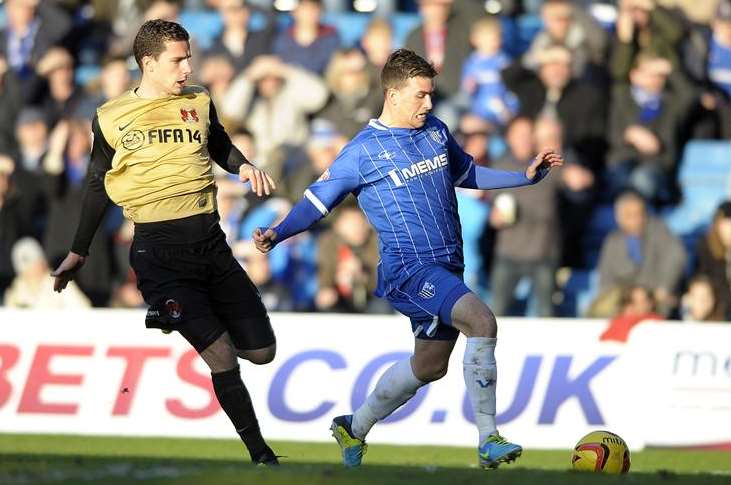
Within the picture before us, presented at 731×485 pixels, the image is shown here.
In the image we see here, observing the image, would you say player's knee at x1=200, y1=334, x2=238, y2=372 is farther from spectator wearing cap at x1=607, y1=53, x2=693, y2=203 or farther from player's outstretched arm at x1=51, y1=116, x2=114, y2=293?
spectator wearing cap at x1=607, y1=53, x2=693, y2=203

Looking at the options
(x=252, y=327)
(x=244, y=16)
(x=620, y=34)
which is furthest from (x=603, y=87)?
(x=252, y=327)

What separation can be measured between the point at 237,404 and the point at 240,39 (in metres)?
8.52

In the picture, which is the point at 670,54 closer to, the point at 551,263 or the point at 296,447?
the point at 551,263

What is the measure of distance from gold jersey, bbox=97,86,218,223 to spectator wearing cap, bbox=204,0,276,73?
7.69 metres

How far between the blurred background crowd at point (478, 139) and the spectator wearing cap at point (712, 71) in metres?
0.02

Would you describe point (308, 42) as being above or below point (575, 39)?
below

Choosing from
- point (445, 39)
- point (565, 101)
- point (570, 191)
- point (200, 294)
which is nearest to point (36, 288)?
point (445, 39)

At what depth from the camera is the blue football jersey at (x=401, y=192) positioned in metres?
8.83

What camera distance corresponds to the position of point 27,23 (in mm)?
16766

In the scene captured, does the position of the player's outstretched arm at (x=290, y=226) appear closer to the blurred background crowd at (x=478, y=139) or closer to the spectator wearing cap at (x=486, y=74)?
the blurred background crowd at (x=478, y=139)

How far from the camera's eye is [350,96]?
15.7 meters

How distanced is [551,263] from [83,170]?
492 cm

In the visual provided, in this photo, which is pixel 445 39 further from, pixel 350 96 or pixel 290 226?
pixel 290 226

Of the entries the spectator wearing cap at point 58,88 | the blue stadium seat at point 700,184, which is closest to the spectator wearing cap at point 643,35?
the blue stadium seat at point 700,184
